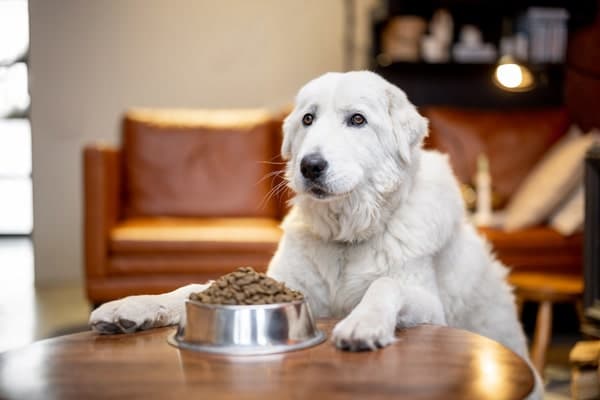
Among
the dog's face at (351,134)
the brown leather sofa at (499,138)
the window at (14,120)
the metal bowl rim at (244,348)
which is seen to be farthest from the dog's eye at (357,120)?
the window at (14,120)

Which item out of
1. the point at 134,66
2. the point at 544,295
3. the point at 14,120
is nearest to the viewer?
the point at 544,295

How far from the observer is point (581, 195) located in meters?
3.88

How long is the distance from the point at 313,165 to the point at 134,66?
4014mm

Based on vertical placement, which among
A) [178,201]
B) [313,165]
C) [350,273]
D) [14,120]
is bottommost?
[178,201]

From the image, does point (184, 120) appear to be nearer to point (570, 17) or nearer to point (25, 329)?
point (25, 329)

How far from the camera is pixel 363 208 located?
1979 millimetres

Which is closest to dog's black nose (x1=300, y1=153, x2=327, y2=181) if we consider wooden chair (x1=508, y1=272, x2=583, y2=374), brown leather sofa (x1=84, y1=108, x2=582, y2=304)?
wooden chair (x1=508, y1=272, x2=583, y2=374)

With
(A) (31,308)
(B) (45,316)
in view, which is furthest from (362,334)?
(A) (31,308)

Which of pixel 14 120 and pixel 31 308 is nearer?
pixel 31 308

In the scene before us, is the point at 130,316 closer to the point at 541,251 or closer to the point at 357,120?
the point at 357,120

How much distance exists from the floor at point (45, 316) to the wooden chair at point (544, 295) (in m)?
0.12

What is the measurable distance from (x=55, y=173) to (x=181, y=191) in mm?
1369

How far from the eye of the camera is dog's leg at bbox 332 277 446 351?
4.65ft

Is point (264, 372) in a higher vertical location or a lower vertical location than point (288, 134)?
lower
